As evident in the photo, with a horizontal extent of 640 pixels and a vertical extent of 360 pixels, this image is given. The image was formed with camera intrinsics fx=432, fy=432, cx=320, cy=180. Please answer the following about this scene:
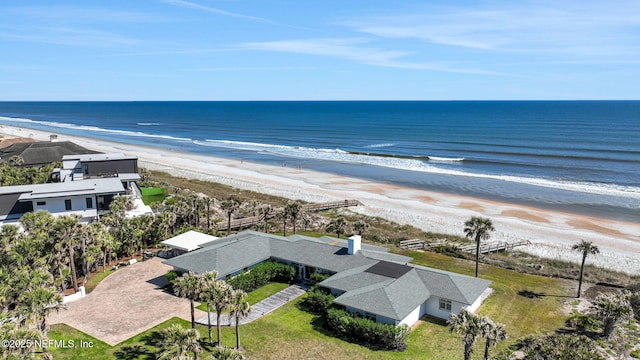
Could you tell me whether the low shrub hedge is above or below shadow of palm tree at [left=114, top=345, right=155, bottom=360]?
above

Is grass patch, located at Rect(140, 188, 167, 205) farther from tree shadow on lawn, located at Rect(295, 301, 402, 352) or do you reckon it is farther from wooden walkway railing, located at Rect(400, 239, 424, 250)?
tree shadow on lawn, located at Rect(295, 301, 402, 352)

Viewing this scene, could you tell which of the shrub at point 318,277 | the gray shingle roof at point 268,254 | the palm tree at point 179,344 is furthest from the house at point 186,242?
the palm tree at point 179,344

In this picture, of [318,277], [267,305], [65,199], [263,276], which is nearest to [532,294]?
[318,277]

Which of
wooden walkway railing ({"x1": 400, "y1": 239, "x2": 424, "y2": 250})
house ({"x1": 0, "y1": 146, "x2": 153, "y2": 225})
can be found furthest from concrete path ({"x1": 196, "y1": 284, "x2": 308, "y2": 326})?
house ({"x1": 0, "y1": 146, "x2": 153, "y2": 225})

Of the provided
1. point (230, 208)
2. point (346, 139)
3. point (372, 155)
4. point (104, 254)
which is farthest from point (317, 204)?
point (346, 139)

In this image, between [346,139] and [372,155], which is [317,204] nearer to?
[372,155]

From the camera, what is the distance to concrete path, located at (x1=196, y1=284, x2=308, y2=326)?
27.6 meters

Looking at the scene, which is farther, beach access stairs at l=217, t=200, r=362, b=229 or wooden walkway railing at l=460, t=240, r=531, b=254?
beach access stairs at l=217, t=200, r=362, b=229

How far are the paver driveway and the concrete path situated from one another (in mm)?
1374

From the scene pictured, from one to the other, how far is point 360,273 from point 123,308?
635 inches

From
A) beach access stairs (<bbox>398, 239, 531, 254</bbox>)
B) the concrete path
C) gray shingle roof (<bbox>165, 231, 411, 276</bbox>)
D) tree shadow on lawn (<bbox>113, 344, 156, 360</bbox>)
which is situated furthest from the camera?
beach access stairs (<bbox>398, 239, 531, 254</bbox>)

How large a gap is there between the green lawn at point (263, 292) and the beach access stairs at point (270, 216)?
1331 cm

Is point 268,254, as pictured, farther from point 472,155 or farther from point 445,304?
point 472,155

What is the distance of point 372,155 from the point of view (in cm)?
10188
